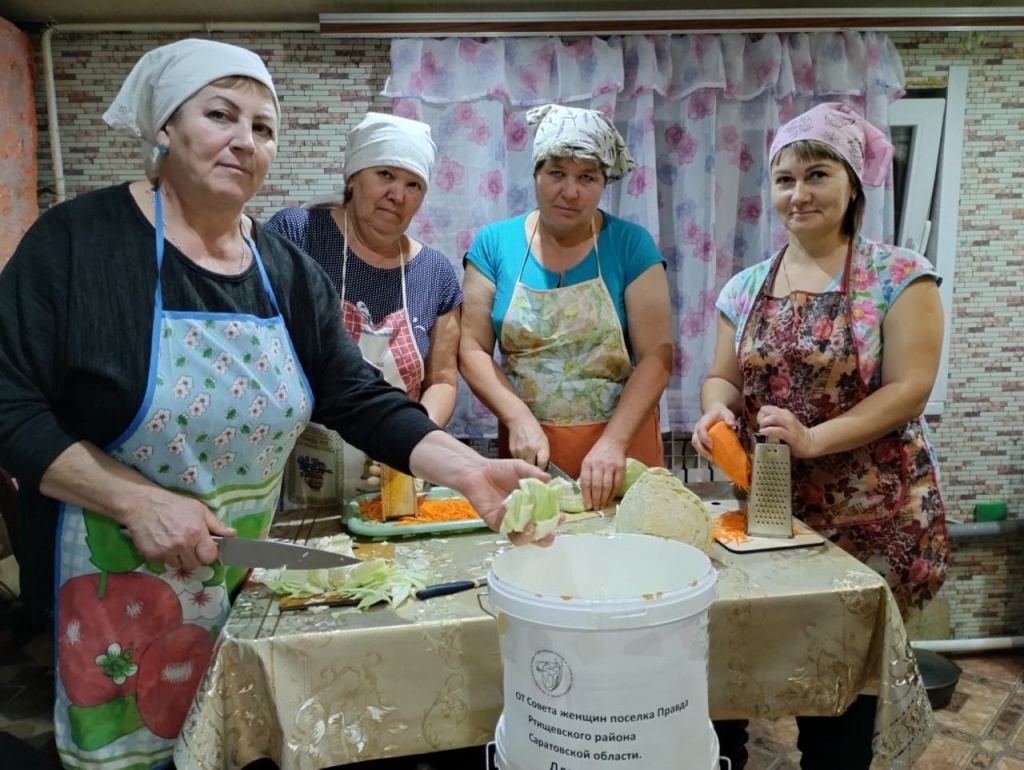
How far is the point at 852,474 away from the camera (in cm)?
207

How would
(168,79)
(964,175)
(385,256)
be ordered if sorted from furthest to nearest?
(964,175), (385,256), (168,79)

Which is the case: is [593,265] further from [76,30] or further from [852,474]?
[76,30]

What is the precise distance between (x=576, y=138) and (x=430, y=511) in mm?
1259

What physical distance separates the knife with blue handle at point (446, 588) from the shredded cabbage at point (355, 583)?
3 cm

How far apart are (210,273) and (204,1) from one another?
2.24 meters

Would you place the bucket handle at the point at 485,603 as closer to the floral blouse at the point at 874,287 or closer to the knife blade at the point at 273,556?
the knife blade at the point at 273,556

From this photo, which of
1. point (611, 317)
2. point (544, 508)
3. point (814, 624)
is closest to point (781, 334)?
point (611, 317)

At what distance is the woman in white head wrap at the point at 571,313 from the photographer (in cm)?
242

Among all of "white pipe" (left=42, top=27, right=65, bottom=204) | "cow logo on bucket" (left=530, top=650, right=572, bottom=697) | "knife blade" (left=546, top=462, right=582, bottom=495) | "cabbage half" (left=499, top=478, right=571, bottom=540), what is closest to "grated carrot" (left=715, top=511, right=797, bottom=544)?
"knife blade" (left=546, top=462, right=582, bottom=495)

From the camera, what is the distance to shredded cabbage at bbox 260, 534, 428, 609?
4.84 ft

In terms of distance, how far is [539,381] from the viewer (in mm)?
2531

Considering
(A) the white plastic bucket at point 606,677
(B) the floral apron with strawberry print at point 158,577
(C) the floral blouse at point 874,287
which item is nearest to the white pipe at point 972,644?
(C) the floral blouse at point 874,287

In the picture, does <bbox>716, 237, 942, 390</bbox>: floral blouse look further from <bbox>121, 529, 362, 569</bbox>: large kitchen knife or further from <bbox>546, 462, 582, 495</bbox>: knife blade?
<bbox>121, 529, 362, 569</bbox>: large kitchen knife

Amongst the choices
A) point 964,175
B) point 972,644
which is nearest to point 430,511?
point 964,175
